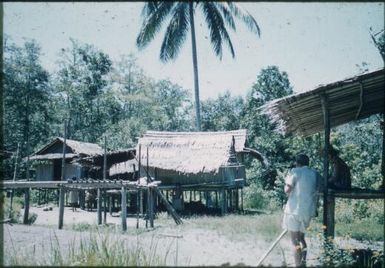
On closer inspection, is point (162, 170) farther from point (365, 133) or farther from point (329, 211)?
point (365, 133)

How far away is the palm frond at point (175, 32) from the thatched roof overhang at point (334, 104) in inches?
530

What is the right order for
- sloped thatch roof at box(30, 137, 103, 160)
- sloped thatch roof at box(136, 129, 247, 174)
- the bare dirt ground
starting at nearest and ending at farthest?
1. the bare dirt ground
2. sloped thatch roof at box(136, 129, 247, 174)
3. sloped thatch roof at box(30, 137, 103, 160)

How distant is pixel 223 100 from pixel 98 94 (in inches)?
526

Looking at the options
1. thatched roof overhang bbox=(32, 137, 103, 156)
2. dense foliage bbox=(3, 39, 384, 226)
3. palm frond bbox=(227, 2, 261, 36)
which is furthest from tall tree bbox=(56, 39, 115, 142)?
palm frond bbox=(227, 2, 261, 36)

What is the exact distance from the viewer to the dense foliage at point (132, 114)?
2261cm

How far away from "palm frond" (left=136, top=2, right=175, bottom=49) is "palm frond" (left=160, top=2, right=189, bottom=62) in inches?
20.0

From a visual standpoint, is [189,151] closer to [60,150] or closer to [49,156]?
[49,156]

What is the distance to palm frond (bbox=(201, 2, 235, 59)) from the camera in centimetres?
2048

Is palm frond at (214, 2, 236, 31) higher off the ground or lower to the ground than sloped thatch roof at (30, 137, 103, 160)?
higher

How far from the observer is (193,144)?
18938 millimetres

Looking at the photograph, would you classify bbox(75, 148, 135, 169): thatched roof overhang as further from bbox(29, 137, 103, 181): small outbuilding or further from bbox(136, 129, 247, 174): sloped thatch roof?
bbox(29, 137, 103, 181): small outbuilding

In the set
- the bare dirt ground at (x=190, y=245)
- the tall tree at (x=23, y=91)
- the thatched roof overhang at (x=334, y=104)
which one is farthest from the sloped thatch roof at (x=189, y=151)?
the tall tree at (x=23, y=91)

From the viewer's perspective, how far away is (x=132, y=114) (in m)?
40.4

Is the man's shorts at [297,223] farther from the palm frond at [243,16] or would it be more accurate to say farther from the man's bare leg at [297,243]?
the palm frond at [243,16]
